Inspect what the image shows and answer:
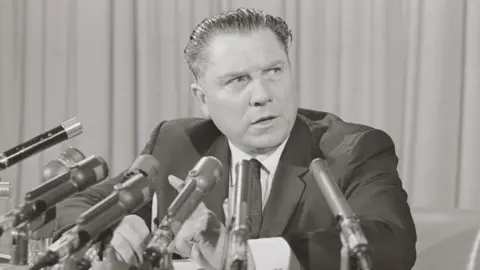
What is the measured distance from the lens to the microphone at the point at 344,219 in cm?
96

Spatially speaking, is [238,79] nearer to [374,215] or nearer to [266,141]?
[266,141]

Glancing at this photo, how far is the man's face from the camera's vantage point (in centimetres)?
177

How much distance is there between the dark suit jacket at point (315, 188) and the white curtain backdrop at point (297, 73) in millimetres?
1206

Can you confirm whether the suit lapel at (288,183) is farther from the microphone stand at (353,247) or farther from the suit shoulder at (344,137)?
the microphone stand at (353,247)

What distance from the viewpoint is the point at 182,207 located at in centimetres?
108

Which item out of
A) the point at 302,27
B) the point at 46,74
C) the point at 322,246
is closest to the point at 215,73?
the point at 322,246

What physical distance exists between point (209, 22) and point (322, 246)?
25.4 inches

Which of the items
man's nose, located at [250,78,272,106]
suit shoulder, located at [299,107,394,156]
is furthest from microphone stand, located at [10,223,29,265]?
suit shoulder, located at [299,107,394,156]

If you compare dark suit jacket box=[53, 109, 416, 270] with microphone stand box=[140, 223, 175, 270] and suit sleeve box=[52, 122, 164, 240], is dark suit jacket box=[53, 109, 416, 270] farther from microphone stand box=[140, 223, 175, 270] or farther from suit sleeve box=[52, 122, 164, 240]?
microphone stand box=[140, 223, 175, 270]

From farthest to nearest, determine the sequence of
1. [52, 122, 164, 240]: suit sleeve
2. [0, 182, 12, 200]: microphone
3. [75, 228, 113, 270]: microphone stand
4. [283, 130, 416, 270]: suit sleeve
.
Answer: [52, 122, 164, 240]: suit sleeve
[283, 130, 416, 270]: suit sleeve
[0, 182, 12, 200]: microphone
[75, 228, 113, 270]: microphone stand

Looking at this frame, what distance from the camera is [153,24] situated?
3627 millimetres

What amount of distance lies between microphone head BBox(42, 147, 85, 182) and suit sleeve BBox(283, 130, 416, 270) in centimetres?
51

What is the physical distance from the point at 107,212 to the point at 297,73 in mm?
2424

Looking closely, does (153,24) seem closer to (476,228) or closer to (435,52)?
(435,52)
